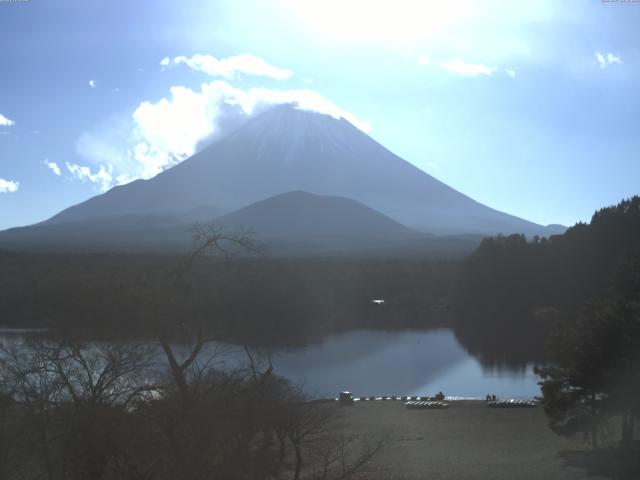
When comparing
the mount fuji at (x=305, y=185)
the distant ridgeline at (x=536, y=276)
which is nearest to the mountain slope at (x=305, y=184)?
the mount fuji at (x=305, y=185)

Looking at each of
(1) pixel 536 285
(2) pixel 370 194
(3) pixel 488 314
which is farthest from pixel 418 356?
(2) pixel 370 194

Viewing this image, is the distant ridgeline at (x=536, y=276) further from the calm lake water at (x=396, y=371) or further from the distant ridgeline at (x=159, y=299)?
the distant ridgeline at (x=159, y=299)

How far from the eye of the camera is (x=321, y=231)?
69938 mm

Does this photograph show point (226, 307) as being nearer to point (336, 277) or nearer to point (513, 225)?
point (336, 277)

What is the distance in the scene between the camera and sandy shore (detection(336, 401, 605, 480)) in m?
7.75

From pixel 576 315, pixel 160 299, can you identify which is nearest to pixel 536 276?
pixel 576 315

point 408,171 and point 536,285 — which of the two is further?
point 408,171

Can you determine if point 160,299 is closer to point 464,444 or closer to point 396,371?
point 464,444

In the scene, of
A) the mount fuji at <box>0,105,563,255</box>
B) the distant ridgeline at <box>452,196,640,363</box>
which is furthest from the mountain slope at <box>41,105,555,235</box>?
the distant ridgeline at <box>452,196,640,363</box>

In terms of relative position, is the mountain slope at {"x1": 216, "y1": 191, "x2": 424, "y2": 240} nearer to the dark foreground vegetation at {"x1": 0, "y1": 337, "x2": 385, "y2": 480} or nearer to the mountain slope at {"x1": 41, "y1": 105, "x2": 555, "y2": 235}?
the mountain slope at {"x1": 41, "y1": 105, "x2": 555, "y2": 235}

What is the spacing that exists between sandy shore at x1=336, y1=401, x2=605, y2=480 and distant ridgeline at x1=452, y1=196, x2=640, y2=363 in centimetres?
1082

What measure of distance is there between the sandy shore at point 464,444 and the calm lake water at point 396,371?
1759 millimetres

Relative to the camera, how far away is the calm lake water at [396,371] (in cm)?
1599

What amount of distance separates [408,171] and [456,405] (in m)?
81.4
